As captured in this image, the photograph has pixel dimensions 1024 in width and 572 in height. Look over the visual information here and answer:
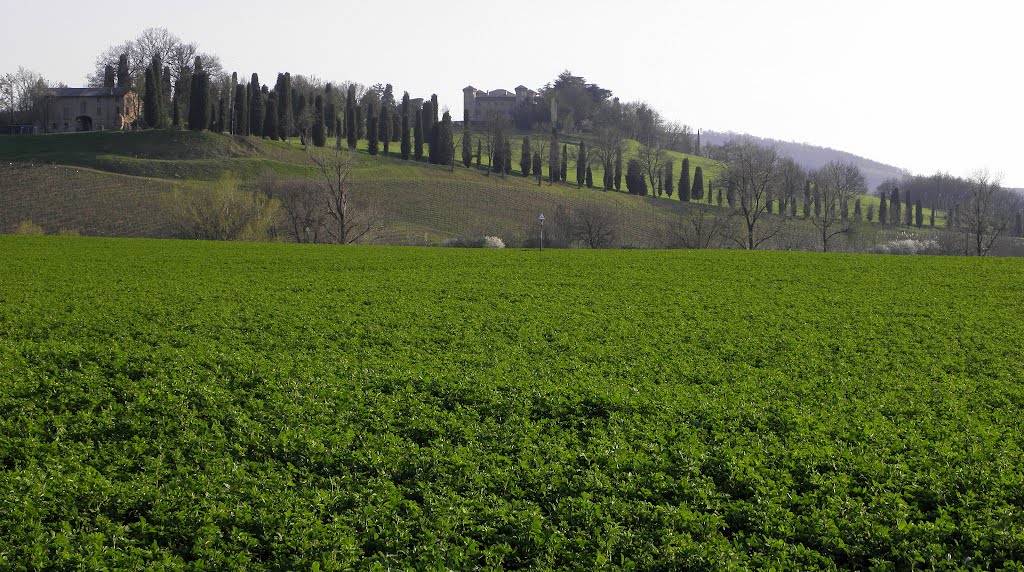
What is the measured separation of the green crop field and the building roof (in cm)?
10854

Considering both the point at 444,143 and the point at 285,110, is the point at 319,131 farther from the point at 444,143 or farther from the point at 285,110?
the point at 444,143

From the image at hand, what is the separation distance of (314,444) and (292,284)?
47.9 ft

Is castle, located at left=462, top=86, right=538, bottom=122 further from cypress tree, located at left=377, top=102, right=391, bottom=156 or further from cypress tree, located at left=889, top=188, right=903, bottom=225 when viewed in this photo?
cypress tree, located at left=889, top=188, right=903, bottom=225

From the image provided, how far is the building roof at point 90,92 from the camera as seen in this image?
366 ft

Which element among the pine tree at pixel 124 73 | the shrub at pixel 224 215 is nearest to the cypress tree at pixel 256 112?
the pine tree at pixel 124 73

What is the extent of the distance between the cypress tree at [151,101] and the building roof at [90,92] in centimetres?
2026

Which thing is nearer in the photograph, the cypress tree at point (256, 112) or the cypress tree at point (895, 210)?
the cypress tree at point (256, 112)

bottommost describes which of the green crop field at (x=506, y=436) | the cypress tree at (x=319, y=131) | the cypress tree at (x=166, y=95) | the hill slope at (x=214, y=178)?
the green crop field at (x=506, y=436)

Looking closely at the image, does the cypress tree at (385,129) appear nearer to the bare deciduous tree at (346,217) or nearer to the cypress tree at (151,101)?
the cypress tree at (151,101)

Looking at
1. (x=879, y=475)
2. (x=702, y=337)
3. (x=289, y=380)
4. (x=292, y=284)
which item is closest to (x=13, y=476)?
(x=289, y=380)

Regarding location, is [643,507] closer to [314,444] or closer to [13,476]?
[314,444]

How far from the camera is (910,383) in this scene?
10773 millimetres

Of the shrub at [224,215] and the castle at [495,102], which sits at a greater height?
the castle at [495,102]

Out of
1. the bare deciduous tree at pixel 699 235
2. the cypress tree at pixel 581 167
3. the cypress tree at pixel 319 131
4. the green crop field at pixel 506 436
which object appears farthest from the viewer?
the cypress tree at pixel 581 167
